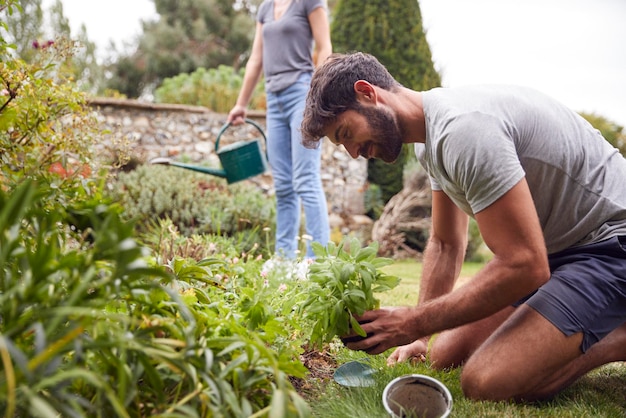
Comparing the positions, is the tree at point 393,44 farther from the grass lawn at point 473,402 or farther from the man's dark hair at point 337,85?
the man's dark hair at point 337,85

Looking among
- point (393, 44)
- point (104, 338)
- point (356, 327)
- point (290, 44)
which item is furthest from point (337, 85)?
point (393, 44)

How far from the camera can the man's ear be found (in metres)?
1.74

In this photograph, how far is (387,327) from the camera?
5.16ft

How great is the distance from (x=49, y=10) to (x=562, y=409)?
48.8 feet

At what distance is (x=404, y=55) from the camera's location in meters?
6.57

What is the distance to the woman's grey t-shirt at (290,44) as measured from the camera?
3340mm

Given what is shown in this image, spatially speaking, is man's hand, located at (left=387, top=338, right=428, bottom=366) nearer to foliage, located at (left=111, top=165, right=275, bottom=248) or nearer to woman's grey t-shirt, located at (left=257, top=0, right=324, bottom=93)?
woman's grey t-shirt, located at (left=257, top=0, right=324, bottom=93)

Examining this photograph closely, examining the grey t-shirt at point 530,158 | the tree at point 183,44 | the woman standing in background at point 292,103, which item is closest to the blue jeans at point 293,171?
the woman standing in background at point 292,103

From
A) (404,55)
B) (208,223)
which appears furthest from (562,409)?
(404,55)

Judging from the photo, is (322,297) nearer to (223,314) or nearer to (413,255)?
(223,314)

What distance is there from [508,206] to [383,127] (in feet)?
1.59

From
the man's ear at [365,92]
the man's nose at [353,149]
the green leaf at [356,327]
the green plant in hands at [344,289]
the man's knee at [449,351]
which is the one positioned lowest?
the man's knee at [449,351]

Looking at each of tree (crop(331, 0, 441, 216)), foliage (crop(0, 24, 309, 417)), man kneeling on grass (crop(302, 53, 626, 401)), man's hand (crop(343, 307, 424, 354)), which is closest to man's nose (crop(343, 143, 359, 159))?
man kneeling on grass (crop(302, 53, 626, 401))

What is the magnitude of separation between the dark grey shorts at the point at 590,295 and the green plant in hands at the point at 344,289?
0.59 metres
